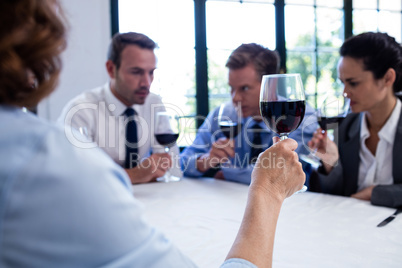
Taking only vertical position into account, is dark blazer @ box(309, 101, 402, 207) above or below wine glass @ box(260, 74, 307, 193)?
below

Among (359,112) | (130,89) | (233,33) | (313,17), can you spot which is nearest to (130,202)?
(359,112)

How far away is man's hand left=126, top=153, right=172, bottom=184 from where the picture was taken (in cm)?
201

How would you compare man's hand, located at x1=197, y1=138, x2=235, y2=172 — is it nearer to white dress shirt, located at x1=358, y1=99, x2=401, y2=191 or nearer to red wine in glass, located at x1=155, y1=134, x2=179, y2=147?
red wine in glass, located at x1=155, y1=134, x2=179, y2=147

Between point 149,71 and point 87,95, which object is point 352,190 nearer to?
point 149,71

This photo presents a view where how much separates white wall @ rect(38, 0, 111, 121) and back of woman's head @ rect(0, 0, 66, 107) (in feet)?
10.5

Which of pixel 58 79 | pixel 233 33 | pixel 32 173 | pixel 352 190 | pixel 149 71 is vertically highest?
pixel 233 33

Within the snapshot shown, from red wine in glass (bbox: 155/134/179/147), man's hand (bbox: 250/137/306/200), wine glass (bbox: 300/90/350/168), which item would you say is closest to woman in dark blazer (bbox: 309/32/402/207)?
wine glass (bbox: 300/90/350/168)

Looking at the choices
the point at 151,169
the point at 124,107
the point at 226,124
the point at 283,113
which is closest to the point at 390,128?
the point at 226,124

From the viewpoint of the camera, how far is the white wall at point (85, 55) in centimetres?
348

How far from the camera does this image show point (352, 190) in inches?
77.3

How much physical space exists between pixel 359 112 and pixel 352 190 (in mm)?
446

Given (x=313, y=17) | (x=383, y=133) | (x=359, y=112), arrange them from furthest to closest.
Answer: (x=313, y=17), (x=359, y=112), (x=383, y=133)

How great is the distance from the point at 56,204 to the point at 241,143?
227 cm

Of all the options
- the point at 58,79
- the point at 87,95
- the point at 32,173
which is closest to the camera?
the point at 32,173
